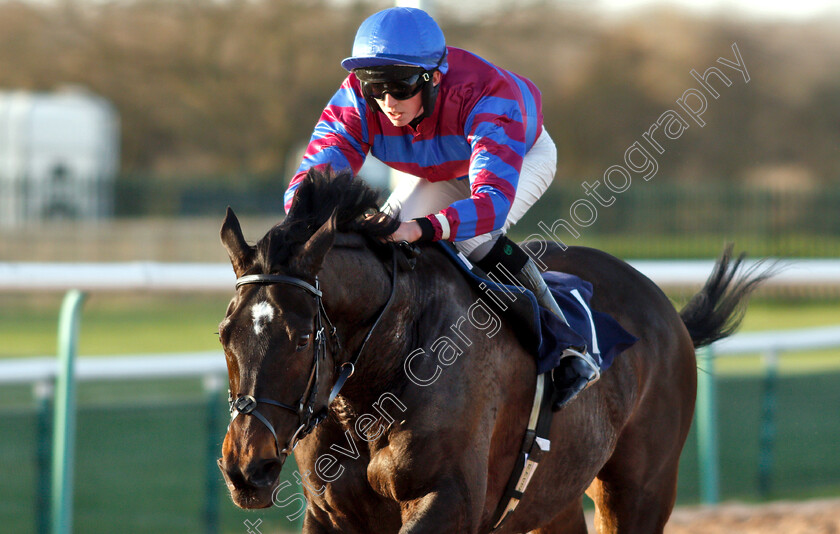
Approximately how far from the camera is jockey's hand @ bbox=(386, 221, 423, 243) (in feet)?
7.39

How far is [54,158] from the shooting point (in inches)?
757

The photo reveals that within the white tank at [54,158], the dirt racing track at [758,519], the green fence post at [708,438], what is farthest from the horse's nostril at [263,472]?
the white tank at [54,158]

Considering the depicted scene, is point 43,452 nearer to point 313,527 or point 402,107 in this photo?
point 313,527

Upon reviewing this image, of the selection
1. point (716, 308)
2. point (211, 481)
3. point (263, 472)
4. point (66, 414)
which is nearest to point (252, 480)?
point (263, 472)

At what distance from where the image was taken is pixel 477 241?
2.64 m

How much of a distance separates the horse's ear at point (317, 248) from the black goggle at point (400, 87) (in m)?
0.54

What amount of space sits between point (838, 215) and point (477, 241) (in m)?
17.2

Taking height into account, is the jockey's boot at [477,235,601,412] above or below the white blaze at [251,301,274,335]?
below

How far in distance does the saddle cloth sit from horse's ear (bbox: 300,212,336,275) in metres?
0.59

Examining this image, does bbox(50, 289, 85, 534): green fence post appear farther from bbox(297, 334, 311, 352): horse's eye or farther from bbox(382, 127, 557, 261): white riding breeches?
bbox(297, 334, 311, 352): horse's eye

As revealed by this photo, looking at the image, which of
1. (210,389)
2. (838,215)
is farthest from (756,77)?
(210,389)

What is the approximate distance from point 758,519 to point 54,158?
677 inches

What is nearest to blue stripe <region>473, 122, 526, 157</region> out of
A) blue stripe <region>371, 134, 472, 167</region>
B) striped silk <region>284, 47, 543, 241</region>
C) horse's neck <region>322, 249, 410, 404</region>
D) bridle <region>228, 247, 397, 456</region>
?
striped silk <region>284, 47, 543, 241</region>

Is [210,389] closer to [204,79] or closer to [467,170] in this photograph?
[467,170]
